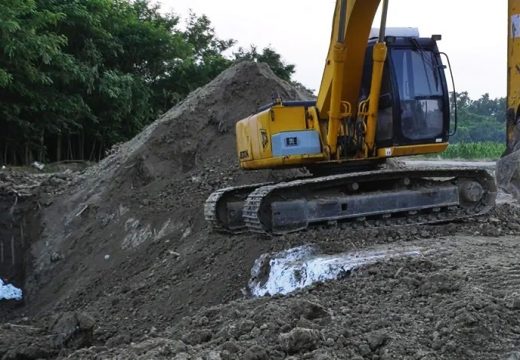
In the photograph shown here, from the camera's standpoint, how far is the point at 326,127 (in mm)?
8102

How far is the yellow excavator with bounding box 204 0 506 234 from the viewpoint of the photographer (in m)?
7.50

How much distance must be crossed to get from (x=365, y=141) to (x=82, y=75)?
1328 centimetres

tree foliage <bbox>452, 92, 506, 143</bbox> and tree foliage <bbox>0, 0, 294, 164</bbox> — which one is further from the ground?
tree foliage <bbox>0, 0, 294, 164</bbox>

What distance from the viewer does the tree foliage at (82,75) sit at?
680 inches

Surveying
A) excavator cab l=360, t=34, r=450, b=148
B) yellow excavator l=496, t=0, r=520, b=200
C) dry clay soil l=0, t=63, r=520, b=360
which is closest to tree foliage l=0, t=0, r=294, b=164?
dry clay soil l=0, t=63, r=520, b=360

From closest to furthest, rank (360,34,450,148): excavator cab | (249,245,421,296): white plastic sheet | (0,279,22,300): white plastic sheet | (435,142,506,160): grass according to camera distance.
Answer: (249,245,421,296): white plastic sheet, (360,34,450,148): excavator cab, (0,279,22,300): white plastic sheet, (435,142,506,160): grass

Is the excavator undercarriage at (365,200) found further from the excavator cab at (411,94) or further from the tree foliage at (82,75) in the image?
the tree foliage at (82,75)

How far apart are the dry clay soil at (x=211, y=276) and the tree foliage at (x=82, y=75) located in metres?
4.80

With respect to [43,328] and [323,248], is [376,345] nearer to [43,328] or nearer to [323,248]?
[323,248]

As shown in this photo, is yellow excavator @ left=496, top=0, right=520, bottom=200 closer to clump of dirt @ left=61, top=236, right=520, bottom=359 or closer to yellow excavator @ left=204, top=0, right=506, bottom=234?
yellow excavator @ left=204, top=0, right=506, bottom=234

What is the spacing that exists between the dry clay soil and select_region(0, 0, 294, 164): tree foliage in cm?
480

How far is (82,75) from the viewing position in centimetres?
1942

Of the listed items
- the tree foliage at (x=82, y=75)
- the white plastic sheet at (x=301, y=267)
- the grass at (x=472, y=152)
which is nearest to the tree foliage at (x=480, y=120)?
the grass at (x=472, y=152)

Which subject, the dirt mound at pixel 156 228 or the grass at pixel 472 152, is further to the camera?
the grass at pixel 472 152
